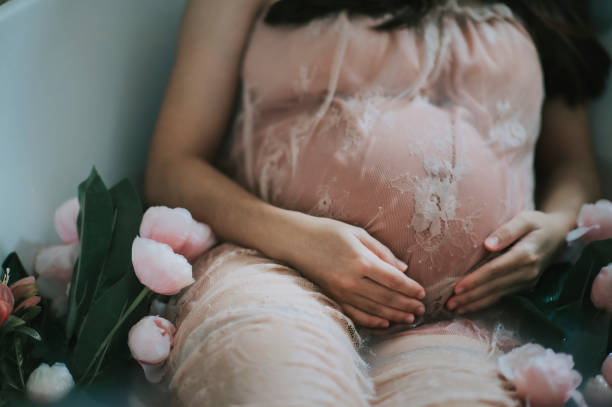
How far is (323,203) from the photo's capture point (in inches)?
28.6

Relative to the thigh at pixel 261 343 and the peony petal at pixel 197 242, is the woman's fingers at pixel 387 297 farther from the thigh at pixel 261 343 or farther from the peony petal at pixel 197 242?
the peony petal at pixel 197 242

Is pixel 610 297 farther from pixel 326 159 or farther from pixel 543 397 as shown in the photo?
pixel 326 159

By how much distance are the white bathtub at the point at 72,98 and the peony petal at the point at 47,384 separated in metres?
0.19

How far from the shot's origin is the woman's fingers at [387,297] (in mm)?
661

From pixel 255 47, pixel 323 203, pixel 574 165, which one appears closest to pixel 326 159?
pixel 323 203

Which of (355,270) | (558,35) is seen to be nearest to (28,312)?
(355,270)

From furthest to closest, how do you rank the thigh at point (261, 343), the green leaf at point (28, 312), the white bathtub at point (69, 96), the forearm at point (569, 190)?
the forearm at point (569, 190) → the white bathtub at point (69, 96) → the green leaf at point (28, 312) → the thigh at point (261, 343)

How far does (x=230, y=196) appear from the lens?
0.74 meters

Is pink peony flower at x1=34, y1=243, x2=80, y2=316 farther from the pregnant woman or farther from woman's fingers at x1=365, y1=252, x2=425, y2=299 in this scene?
woman's fingers at x1=365, y1=252, x2=425, y2=299

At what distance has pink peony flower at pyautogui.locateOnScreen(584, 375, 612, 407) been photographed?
2.05 ft

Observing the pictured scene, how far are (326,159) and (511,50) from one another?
36 centimetres

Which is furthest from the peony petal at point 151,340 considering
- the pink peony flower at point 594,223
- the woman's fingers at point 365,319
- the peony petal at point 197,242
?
the pink peony flower at point 594,223

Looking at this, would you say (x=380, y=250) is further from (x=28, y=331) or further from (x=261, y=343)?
A: (x=28, y=331)

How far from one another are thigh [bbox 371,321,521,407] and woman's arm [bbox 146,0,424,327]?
41 millimetres
